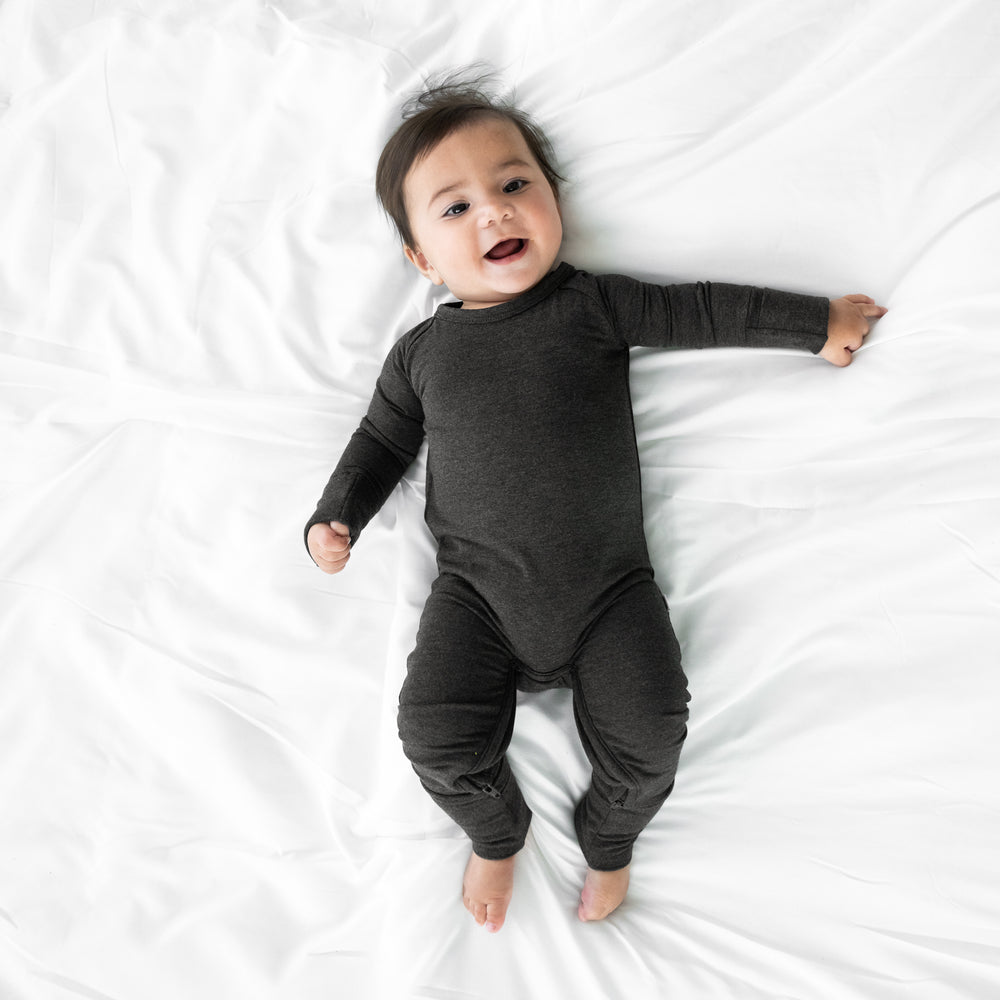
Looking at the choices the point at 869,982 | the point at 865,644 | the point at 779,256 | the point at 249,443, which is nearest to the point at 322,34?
the point at 249,443

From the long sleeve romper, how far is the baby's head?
59 millimetres

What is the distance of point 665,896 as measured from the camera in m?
1.05

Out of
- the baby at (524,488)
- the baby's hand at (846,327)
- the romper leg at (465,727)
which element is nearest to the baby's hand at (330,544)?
the baby at (524,488)

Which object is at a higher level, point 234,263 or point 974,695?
point 234,263

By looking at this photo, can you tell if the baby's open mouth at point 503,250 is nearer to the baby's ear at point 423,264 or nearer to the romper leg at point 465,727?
the baby's ear at point 423,264

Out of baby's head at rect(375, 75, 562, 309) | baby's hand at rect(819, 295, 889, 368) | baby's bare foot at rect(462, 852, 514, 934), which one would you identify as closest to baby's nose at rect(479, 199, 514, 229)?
Answer: baby's head at rect(375, 75, 562, 309)

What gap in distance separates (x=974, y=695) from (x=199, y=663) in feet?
3.21

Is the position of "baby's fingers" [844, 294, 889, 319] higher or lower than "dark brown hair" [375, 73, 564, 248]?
lower

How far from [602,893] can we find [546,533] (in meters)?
0.46

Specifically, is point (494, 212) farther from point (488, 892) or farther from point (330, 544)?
point (488, 892)

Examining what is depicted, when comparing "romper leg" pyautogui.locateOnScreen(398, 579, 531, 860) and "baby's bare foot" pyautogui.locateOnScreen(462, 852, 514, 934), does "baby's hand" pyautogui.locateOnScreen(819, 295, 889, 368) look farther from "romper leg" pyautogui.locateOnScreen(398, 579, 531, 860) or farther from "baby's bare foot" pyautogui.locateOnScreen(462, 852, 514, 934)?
"baby's bare foot" pyautogui.locateOnScreen(462, 852, 514, 934)

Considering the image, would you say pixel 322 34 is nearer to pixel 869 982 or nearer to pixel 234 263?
pixel 234 263

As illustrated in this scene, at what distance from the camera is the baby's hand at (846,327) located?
1033mm

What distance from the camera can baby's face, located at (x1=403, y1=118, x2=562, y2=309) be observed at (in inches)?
40.9
